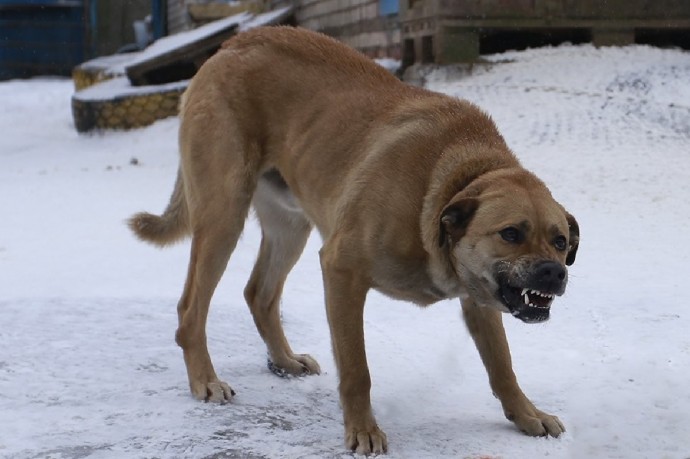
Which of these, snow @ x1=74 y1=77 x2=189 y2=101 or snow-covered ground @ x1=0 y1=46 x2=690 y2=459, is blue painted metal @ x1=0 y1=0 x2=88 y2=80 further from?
snow-covered ground @ x1=0 y1=46 x2=690 y2=459

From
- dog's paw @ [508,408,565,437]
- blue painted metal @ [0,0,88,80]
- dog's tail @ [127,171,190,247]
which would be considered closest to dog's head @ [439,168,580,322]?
dog's paw @ [508,408,565,437]

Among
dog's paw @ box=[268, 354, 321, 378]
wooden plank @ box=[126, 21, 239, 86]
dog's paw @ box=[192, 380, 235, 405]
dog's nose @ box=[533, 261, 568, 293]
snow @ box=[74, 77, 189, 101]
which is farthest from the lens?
wooden plank @ box=[126, 21, 239, 86]

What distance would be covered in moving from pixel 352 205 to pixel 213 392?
1.03m

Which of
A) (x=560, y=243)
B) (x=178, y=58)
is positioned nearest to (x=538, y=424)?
(x=560, y=243)

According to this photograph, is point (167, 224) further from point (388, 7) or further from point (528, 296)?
point (388, 7)

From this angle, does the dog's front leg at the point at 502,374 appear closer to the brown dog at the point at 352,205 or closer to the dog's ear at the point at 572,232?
the brown dog at the point at 352,205

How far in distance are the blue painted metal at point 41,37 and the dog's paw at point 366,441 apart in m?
23.1

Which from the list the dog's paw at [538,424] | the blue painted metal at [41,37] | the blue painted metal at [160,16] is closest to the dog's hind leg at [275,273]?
the dog's paw at [538,424]

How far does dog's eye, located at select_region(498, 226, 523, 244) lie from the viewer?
326 centimetres

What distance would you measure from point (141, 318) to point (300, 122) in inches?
64.6

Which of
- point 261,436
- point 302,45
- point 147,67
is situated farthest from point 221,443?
point 147,67

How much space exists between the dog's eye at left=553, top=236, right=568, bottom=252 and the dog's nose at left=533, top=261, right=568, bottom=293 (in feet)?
0.48

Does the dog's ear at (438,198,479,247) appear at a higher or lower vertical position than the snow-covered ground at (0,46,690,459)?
higher

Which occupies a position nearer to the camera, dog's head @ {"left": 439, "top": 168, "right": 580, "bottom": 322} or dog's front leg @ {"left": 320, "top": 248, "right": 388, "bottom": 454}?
dog's head @ {"left": 439, "top": 168, "right": 580, "bottom": 322}
